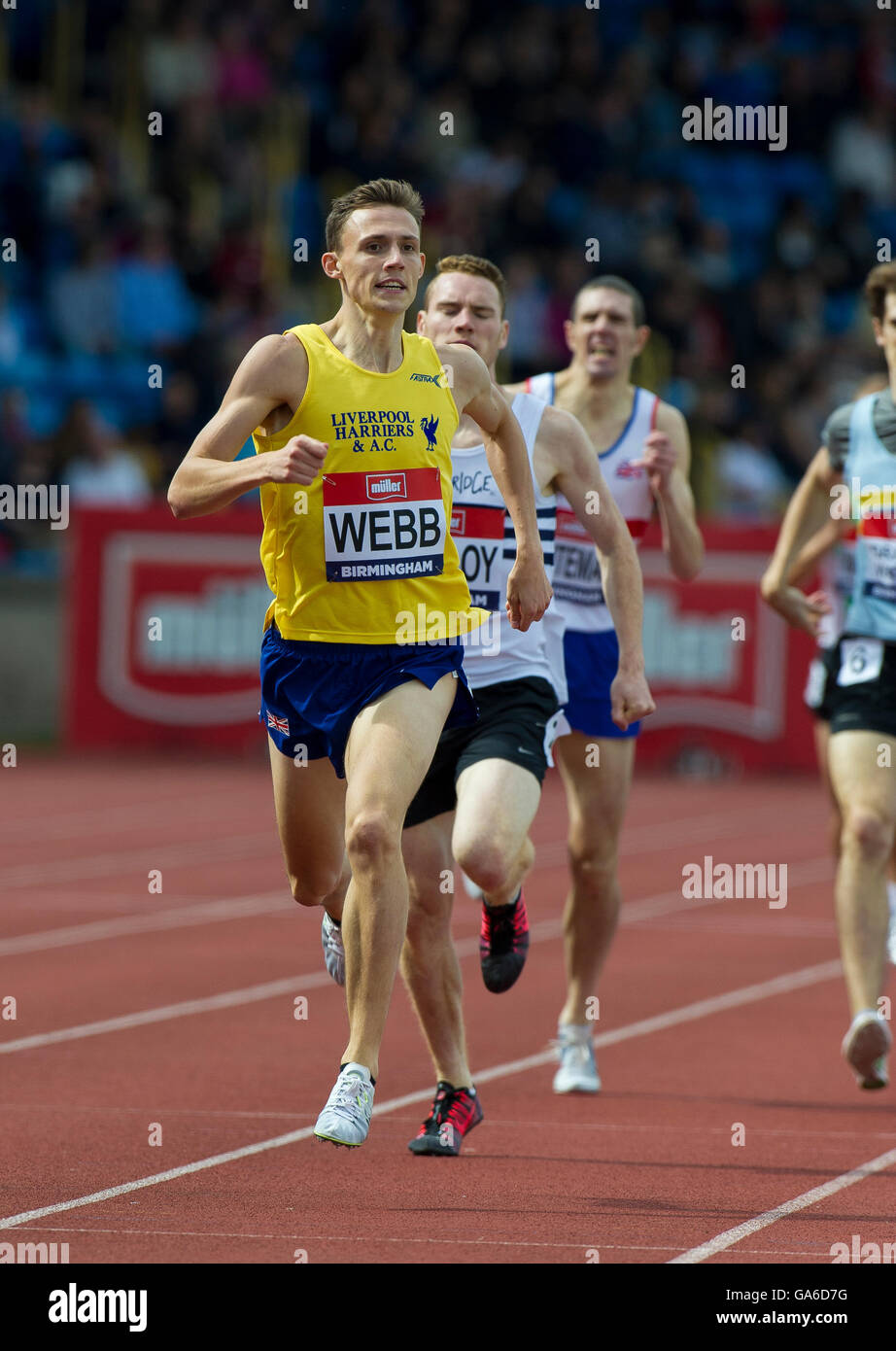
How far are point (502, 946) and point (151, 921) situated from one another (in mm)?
4664

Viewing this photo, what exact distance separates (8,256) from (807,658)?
7478mm

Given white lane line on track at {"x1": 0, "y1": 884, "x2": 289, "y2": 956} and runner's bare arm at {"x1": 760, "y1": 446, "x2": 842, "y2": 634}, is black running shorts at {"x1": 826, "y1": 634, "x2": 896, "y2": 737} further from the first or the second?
white lane line on track at {"x1": 0, "y1": 884, "x2": 289, "y2": 956}

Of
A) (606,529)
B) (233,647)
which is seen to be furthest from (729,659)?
(606,529)

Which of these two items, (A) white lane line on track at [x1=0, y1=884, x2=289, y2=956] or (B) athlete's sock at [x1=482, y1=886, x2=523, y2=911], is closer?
(B) athlete's sock at [x1=482, y1=886, x2=523, y2=911]

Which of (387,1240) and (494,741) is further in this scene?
(494,741)

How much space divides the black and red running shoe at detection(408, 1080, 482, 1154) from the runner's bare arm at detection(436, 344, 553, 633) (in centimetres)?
132

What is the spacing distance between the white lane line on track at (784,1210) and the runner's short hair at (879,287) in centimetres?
286

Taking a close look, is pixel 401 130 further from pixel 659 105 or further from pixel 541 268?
pixel 659 105

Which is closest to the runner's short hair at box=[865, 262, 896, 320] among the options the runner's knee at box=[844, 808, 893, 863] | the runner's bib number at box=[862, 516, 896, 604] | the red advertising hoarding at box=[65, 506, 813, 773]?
the runner's bib number at box=[862, 516, 896, 604]

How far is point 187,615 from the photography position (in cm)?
1852

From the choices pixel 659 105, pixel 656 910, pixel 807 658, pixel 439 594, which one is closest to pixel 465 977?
pixel 656 910

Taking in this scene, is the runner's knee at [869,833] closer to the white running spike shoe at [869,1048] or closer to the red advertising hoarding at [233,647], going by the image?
Answer: the white running spike shoe at [869,1048]

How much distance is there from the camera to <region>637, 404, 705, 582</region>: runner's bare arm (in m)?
7.43

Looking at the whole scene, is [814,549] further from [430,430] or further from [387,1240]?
[387,1240]
